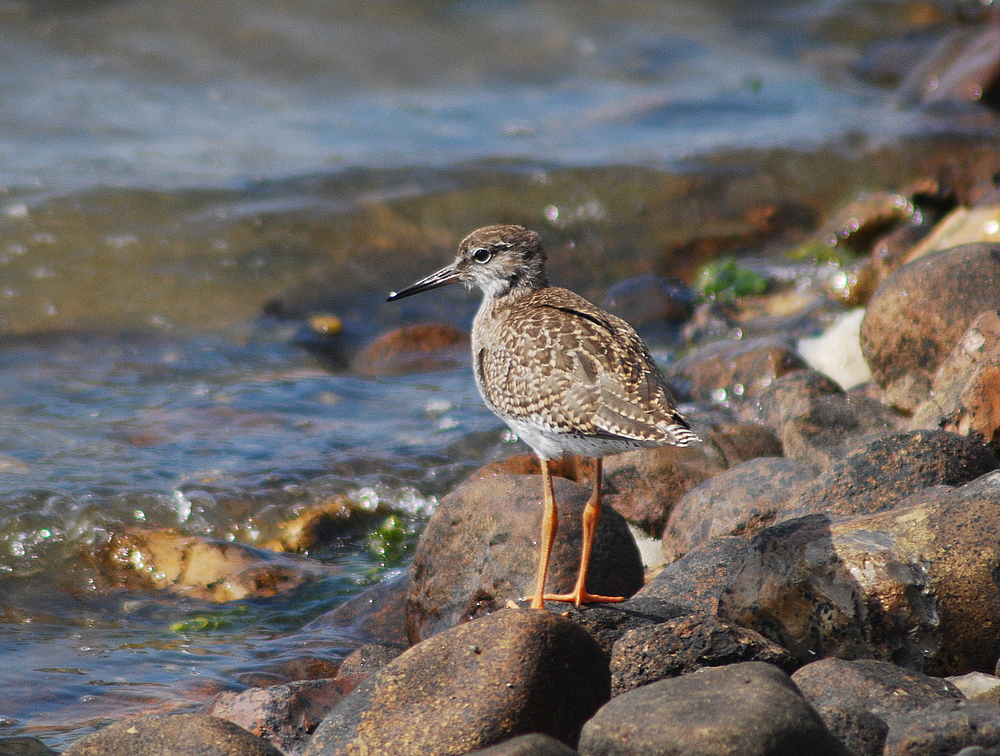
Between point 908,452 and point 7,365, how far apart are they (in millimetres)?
8523

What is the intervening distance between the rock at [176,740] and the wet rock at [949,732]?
241 cm

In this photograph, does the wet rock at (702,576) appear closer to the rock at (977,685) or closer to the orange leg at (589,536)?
the orange leg at (589,536)

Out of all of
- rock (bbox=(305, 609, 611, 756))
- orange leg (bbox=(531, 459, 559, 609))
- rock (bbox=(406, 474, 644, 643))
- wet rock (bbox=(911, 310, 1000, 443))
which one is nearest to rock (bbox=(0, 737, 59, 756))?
rock (bbox=(305, 609, 611, 756))

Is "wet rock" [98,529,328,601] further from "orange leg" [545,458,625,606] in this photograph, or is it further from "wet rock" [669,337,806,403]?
"wet rock" [669,337,806,403]

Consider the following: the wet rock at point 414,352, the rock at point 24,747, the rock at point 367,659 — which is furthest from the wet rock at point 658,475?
the wet rock at point 414,352

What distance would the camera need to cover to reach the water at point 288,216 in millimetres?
7312

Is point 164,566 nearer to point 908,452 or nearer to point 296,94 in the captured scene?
point 908,452

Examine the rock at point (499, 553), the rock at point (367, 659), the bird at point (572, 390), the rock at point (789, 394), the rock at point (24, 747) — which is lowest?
the rock at point (24, 747)

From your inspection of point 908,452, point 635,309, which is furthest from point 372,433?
point 908,452

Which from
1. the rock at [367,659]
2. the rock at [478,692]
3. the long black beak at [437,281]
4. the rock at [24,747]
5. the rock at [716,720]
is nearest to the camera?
the rock at [716,720]

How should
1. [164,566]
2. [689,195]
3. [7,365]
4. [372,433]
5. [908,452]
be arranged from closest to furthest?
[908,452] → [164,566] → [372,433] → [7,365] → [689,195]

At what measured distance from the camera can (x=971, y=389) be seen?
5875mm

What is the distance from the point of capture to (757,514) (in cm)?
607

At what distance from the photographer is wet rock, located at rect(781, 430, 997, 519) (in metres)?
5.32
